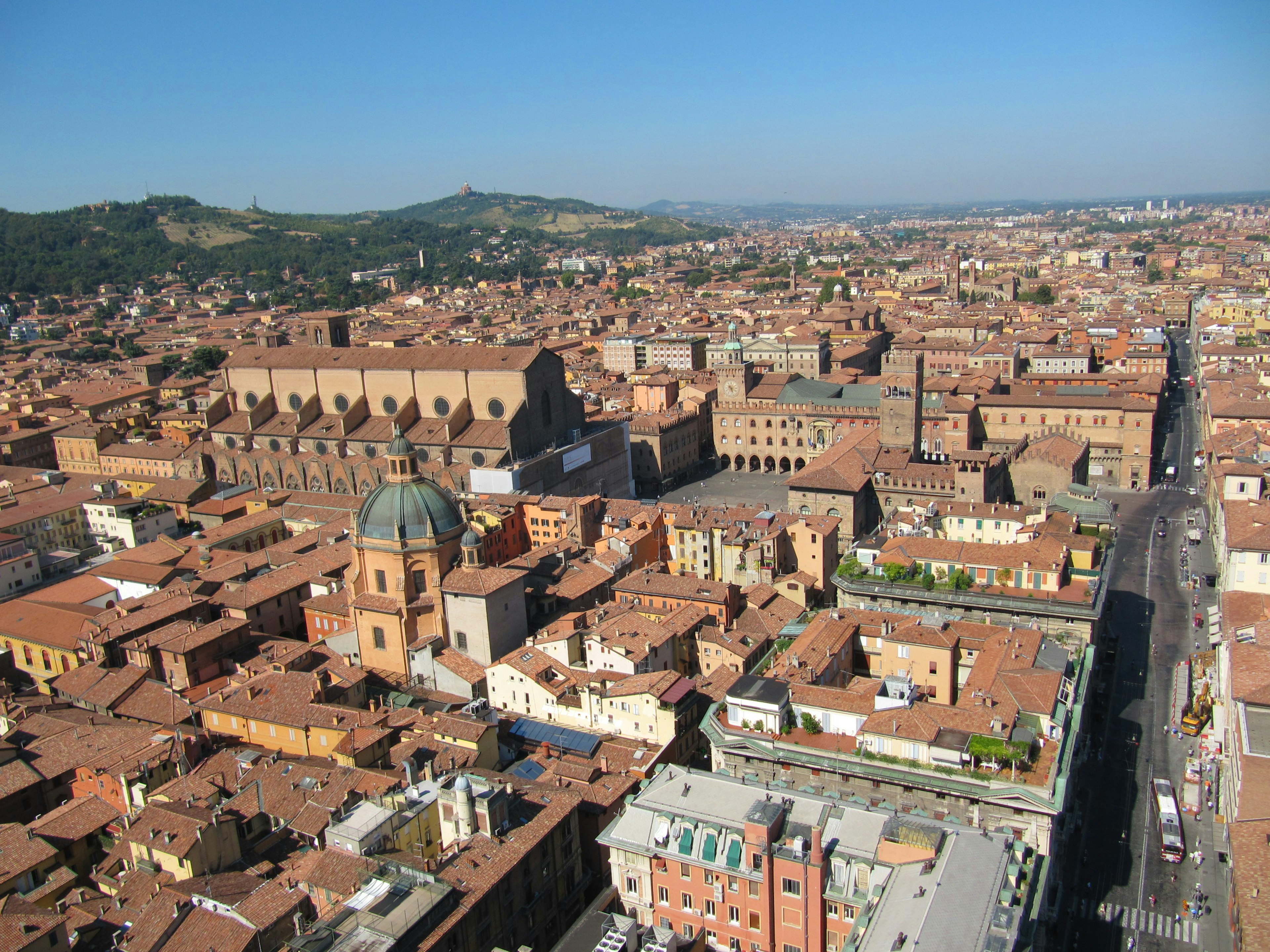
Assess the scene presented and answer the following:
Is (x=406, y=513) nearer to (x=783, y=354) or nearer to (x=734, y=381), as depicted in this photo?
(x=734, y=381)

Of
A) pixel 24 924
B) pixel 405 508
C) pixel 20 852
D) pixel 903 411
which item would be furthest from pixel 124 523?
pixel 903 411

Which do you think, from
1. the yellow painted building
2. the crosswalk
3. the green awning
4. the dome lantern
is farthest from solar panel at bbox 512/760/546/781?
the crosswalk

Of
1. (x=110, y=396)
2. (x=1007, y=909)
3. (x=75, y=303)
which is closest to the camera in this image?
(x=1007, y=909)

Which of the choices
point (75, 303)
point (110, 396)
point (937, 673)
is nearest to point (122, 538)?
point (110, 396)

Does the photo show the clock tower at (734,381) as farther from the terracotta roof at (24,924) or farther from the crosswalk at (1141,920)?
the terracotta roof at (24,924)

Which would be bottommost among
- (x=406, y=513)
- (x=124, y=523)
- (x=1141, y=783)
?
(x=1141, y=783)

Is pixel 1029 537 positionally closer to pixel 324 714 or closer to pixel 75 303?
pixel 324 714
